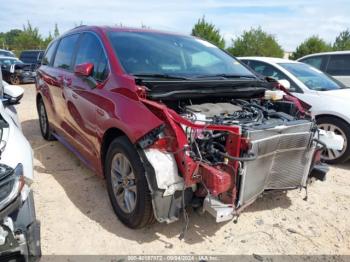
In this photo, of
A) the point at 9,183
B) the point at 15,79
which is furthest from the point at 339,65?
the point at 15,79

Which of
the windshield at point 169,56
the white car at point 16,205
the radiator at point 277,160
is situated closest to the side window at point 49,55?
the windshield at point 169,56

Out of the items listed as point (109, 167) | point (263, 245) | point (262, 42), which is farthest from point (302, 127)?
point (262, 42)

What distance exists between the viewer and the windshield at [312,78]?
5.94 metres

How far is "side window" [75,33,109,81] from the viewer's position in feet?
11.8

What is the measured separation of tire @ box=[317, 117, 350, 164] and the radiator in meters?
1.98

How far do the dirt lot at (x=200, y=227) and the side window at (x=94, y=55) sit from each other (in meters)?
1.41

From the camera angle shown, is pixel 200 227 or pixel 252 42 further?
pixel 252 42

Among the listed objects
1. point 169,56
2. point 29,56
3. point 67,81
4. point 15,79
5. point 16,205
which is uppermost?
point 169,56

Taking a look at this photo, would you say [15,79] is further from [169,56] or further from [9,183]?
[9,183]

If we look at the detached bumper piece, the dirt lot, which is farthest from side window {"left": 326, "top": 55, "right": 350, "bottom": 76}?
the detached bumper piece

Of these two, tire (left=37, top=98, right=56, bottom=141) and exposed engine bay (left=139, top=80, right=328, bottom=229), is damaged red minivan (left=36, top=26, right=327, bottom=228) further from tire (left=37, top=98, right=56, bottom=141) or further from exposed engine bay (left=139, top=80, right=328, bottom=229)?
tire (left=37, top=98, right=56, bottom=141)

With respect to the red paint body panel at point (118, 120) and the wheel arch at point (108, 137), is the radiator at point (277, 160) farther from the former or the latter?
the wheel arch at point (108, 137)

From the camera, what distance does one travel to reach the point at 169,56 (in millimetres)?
3867

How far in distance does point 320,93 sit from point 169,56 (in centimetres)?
301
